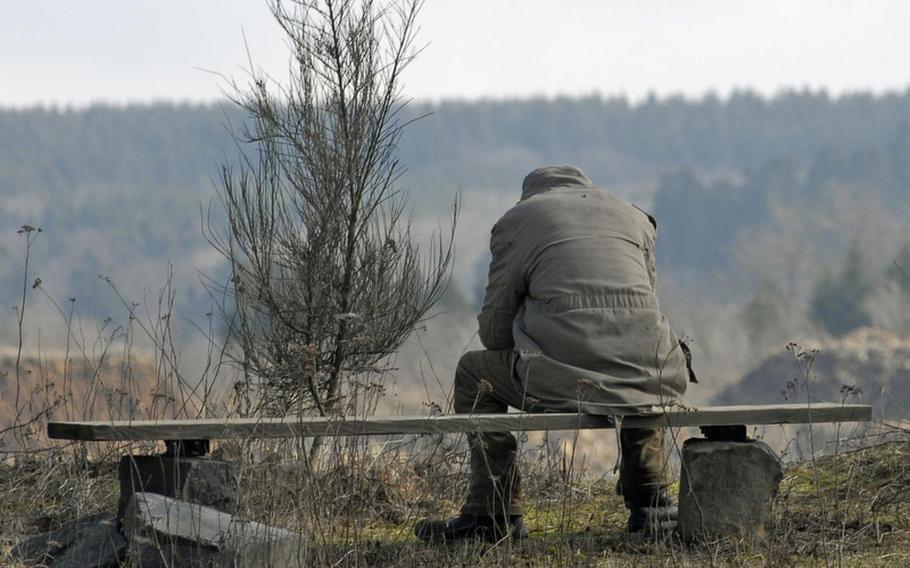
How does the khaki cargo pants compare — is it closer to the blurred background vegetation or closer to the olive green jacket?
the olive green jacket

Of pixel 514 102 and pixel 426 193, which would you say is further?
pixel 514 102

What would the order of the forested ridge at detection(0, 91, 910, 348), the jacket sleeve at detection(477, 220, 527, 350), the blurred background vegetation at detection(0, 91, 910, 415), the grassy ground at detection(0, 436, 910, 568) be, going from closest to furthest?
the grassy ground at detection(0, 436, 910, 568), the jacket sleeve at detection(477, 220, 527, 350), the blurred background vegetation at detection(0, 91, 910, 415), the forested ridge at detection(0, 91, 910, 348)

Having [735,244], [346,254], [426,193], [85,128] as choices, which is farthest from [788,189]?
[346,254]

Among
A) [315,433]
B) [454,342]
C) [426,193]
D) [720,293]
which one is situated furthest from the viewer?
[426,193]

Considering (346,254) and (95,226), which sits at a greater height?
(95,226)

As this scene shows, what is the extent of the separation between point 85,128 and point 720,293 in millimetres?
55957

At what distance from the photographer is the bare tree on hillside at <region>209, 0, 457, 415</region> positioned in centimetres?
654

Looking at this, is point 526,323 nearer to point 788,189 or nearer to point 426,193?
point 788,189

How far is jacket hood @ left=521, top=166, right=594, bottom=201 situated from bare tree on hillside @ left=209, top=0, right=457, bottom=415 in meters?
1.43

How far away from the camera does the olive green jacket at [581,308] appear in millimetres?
4605

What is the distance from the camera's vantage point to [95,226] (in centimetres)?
8875

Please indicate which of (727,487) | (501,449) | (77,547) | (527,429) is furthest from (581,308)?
(77,547)

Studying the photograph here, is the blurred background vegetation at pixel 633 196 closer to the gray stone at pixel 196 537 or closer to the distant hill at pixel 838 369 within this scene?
the distant hill at pixel 838 369

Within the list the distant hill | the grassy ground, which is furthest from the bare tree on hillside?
the distant hill
